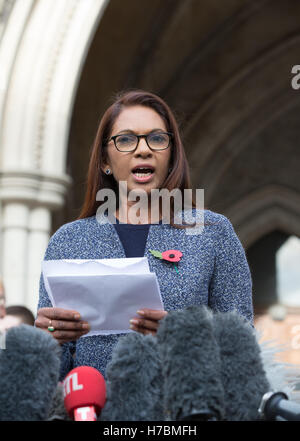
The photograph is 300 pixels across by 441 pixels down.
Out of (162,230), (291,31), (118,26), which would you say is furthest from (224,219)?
(291,31)

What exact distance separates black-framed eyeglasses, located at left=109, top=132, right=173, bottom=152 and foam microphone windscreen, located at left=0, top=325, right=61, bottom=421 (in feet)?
2.03

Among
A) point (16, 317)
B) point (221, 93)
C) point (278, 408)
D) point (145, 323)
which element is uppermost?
point (221, 93)

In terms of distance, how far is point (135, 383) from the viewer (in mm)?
1036

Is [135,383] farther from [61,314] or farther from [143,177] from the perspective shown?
[143,177]

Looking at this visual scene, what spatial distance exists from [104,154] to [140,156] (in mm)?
182

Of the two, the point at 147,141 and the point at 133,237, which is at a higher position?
the point at 147,141

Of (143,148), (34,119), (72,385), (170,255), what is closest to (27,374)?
(72,385)

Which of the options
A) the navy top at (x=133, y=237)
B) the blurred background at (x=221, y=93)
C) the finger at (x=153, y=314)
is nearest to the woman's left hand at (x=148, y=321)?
the finger at (x=153, y=314)

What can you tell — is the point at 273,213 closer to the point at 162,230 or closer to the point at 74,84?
the point at 74,84

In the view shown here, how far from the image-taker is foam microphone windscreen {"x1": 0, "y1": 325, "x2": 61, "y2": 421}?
1.01m

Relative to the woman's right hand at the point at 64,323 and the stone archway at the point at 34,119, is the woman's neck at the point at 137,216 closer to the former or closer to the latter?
the woman's right hand at the point at 64,323

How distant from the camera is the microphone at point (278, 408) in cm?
99

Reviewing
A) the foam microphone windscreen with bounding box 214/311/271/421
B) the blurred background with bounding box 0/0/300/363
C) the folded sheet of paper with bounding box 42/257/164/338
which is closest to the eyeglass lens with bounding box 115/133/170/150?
the folded sheet of paper with bounding box 42/257/164/338

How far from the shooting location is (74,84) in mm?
4980
